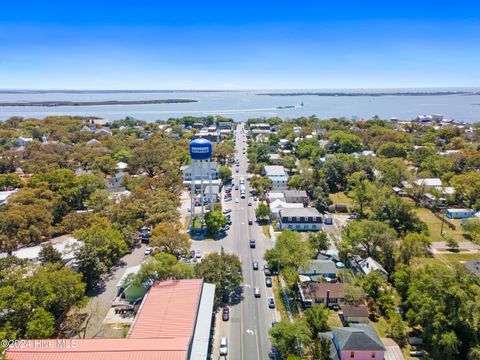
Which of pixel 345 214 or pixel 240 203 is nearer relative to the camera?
pixel 345 214

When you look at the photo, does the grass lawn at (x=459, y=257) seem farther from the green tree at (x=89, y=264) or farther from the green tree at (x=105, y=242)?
the green tree at (x=89, y=264)

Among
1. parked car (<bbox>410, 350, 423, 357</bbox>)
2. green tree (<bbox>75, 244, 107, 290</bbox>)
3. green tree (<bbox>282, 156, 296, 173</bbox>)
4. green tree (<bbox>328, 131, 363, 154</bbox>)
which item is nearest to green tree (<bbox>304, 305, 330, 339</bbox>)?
parked car (<bbox>410, 350, 423, 357</bbox>)

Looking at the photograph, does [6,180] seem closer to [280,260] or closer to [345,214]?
[280,260]

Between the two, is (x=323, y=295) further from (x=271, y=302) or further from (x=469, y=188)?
(x=469, y=188)

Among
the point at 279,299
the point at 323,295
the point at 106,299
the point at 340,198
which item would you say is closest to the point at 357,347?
the point at 323,295

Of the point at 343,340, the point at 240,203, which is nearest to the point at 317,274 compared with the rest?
the point at 343,340

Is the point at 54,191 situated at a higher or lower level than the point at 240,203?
higher

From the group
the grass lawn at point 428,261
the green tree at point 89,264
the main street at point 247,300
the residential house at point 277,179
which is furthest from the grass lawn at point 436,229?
the green tree at point 89,264

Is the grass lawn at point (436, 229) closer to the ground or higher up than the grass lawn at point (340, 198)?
closer to the ground
